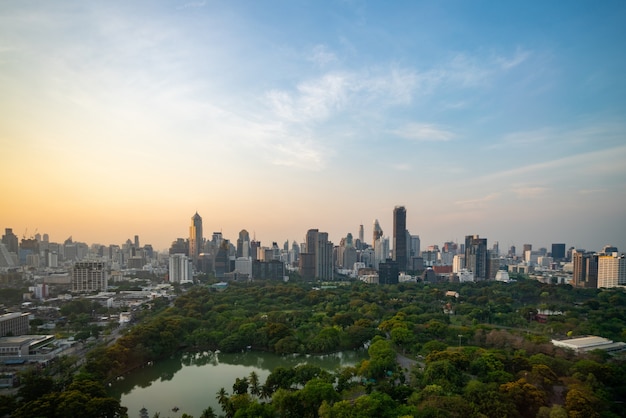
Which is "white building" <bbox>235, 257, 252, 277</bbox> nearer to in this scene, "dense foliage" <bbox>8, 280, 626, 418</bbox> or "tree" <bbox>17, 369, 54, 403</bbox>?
"dense foliage" <bbox>8, 280, 626, 418</bbox>

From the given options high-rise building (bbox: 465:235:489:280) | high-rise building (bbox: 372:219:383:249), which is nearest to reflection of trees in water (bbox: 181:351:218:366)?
high-rise building (bbox: 465:235:489:280)

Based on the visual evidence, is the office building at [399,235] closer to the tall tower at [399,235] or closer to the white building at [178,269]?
the tall tower at [399,235]

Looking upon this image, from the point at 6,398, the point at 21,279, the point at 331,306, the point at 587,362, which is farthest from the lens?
the point at 21,279

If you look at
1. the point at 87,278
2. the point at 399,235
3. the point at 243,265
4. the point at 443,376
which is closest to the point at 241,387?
the point at 443,376

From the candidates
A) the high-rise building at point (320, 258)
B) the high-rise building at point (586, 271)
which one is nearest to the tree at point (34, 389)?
the high-rise building at point (320, 258)

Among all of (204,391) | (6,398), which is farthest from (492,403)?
(6,398)

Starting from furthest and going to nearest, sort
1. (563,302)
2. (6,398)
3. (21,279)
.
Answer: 1. (21,279)
2. (563,302)
3. (6,398)

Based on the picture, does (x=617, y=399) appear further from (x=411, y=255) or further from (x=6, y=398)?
(x=411, y=255)
